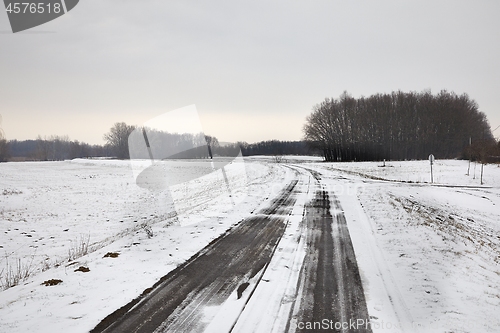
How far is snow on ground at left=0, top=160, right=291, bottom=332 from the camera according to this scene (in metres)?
4.18

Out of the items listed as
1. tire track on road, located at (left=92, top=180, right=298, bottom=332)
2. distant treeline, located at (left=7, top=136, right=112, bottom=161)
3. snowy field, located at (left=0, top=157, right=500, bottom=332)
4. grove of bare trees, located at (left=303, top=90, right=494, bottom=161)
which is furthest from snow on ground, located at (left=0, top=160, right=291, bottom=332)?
distant treeline, located at (left=7, top=136, right=112, bottom=161)

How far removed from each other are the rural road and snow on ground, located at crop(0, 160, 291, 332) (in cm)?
47

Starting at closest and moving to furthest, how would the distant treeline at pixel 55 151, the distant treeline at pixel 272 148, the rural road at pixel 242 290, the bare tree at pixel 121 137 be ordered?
Answer: 1. the rural road at pixel 242 290
2. the bare tree at pixel 121 137
3. the distant treeline at pixel 55 151
4. the distant treeline at pixel 272 148

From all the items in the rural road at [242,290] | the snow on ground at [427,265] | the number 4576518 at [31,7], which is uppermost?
the number 4576518 at [31,7]

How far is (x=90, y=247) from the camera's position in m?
9.20

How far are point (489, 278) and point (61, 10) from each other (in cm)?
1295

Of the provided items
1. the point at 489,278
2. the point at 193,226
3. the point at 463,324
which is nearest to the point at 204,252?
the point at 193,226

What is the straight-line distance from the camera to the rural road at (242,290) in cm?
384

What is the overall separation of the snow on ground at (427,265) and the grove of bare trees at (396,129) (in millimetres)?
53675

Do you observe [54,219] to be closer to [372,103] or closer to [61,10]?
[61,10]

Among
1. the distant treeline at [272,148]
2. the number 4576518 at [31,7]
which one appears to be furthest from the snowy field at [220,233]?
the distant treeline at [272,148]

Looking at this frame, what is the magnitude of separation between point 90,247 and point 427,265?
1011 cm

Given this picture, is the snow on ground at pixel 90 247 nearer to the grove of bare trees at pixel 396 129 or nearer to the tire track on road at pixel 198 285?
the tire track on road at pixel 198 285

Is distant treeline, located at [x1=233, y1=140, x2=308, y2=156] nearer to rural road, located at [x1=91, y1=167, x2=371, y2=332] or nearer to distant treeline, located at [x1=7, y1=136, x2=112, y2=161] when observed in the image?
distant treeline, located at [x1=7, y1=136, x2=112, y2=161]
